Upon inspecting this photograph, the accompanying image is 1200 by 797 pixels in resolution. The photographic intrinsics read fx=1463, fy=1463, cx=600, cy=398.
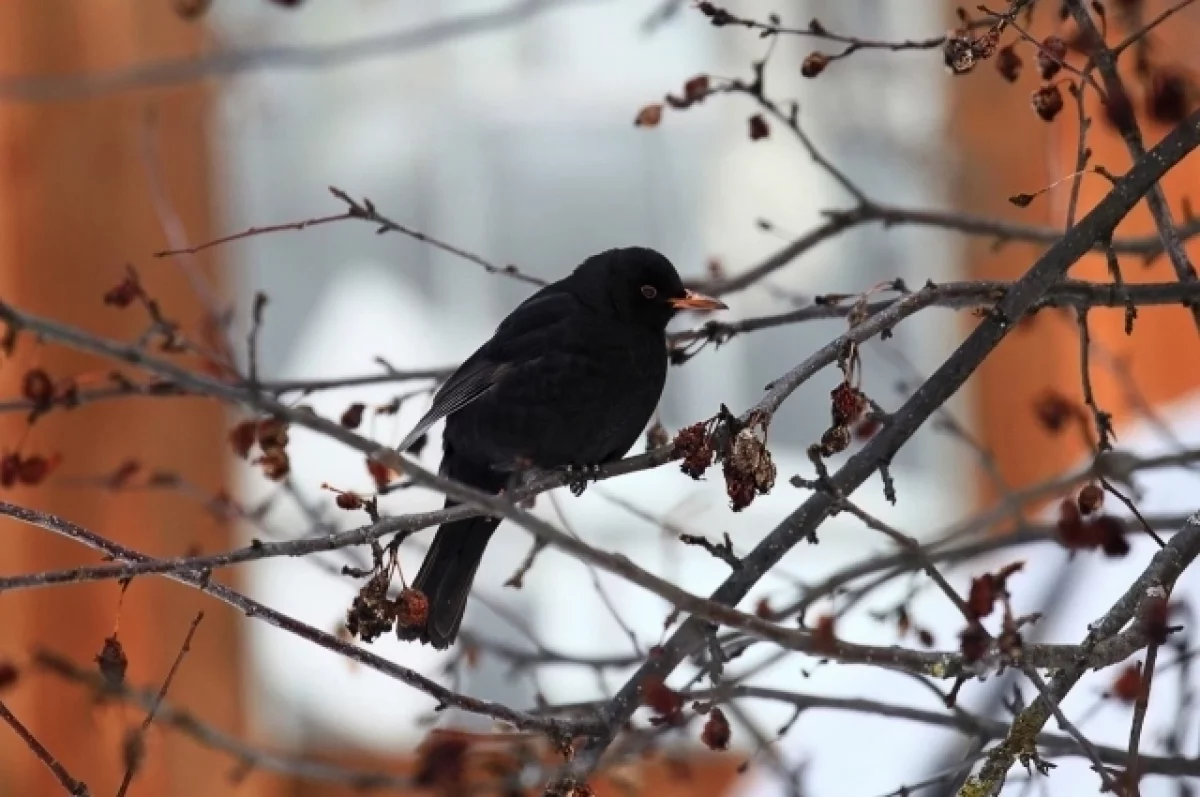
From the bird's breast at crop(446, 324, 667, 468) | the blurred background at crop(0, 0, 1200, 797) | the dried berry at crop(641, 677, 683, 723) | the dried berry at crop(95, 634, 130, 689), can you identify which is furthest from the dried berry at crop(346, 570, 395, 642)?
the blurred background at crop(0, 0, 1200, 797)

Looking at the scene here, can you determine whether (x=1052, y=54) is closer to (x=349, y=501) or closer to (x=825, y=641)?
(x=825, y=641)

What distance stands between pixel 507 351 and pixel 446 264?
115 inches

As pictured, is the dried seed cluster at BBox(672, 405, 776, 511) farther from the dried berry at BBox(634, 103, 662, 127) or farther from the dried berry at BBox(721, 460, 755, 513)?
the dried berry at BBox(634, 103, 662, 127)

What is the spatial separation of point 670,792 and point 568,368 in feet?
8.52

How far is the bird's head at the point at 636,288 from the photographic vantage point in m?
3.29

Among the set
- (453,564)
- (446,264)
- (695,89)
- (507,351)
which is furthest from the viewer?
(446,264)

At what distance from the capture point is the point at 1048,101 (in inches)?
93.3

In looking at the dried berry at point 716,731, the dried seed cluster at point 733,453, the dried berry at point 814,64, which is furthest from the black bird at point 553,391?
the dried seed cluster at point 733,453

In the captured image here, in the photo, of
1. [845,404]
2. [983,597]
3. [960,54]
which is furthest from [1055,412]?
[983,597]

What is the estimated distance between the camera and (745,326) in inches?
104

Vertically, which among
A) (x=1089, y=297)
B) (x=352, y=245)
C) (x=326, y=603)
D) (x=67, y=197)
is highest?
(x=352, y=245)

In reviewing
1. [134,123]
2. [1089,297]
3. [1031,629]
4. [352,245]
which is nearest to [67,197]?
[134,123]

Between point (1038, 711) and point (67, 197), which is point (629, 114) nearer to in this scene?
point (67, 197)

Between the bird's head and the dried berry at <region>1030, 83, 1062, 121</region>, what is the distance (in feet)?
3.28
